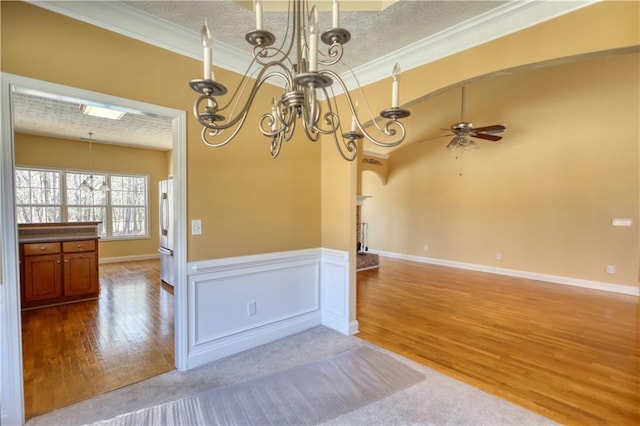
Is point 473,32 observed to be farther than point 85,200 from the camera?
No

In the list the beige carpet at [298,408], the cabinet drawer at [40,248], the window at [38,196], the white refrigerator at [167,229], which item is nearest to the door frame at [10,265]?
the beige carpet at [298,408]

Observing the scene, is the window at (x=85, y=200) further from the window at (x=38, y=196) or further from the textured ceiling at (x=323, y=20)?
the textured ceiling at (x=323, y=20)

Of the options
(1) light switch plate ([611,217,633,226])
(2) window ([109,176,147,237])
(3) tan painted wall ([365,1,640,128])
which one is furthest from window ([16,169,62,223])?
(1) light switch plate ([611,217,633,226])

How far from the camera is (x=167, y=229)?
5.36 meters

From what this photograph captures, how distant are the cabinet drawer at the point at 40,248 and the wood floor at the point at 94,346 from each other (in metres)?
0.79

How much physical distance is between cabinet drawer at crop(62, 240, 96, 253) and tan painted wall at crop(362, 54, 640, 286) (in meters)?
6.73

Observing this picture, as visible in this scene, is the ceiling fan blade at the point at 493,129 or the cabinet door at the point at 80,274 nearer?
the cabinet door at the point at 80,274

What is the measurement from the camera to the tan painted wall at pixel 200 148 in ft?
6.25

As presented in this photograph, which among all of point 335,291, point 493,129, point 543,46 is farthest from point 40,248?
point 493,129

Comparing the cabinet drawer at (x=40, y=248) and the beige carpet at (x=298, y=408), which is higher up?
the cabinet drawer at (x=40, y=248)

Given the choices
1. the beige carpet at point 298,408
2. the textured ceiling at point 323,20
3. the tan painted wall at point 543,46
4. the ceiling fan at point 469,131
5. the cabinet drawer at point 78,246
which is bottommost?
the beige carpet at point 298,408

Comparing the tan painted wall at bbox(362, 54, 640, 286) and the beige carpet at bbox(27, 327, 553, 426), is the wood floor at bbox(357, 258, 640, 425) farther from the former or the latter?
the tan painted wall at bbox(362, 54, 640, 286)

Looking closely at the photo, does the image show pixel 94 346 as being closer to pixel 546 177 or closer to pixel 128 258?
pixel 128 258

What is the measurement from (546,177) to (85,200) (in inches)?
388
